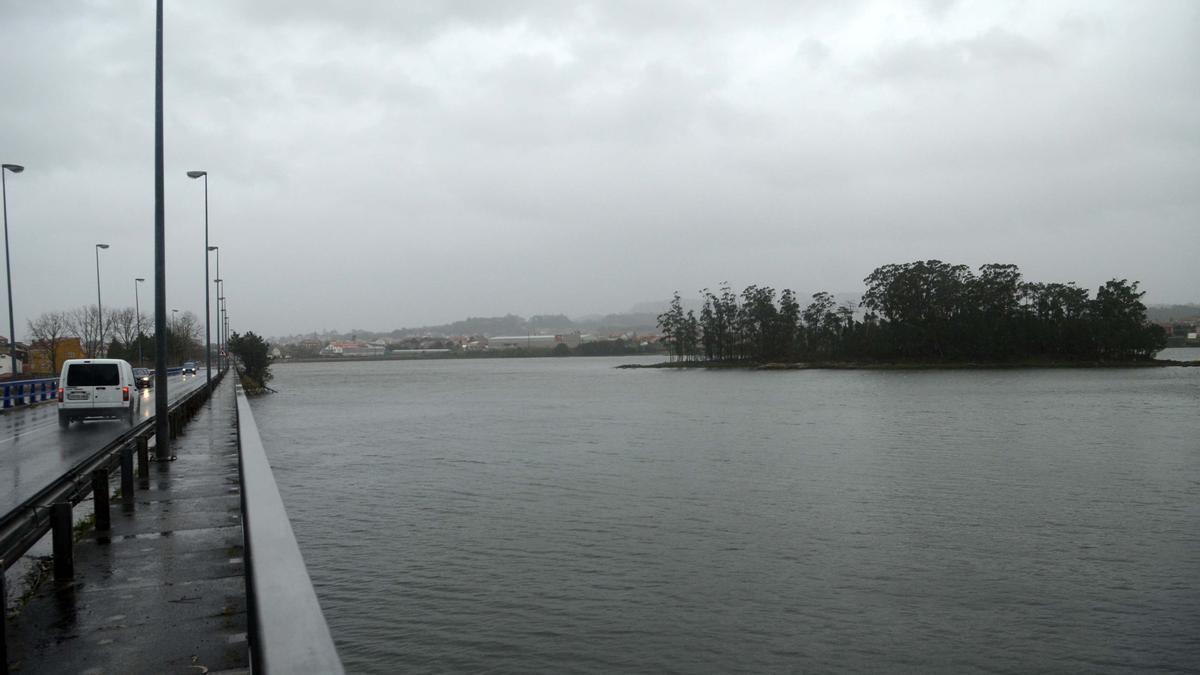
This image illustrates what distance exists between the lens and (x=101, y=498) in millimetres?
10570

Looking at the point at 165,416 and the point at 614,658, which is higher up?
the point at 165,416

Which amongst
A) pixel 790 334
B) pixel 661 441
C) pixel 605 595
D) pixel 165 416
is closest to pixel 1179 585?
pixel 605 595

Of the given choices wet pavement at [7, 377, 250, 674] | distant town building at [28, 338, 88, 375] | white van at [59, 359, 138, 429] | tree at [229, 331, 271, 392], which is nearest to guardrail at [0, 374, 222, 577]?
wet pavement at [7, 377, 250, 674]

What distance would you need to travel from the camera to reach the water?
38.0 ft

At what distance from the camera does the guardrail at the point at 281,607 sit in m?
3.48

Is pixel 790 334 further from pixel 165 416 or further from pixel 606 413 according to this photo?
pixel 165 416

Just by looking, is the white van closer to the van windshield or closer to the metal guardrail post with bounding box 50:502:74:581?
the van windshield

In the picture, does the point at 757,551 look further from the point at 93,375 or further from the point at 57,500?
the point at 93,375

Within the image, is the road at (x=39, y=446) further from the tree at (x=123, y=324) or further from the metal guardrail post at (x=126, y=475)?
the tree at (x=123, y=324)

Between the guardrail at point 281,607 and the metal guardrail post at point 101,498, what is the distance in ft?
17.9

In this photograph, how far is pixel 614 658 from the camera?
11.3 meters

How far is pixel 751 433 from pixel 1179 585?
2374cm

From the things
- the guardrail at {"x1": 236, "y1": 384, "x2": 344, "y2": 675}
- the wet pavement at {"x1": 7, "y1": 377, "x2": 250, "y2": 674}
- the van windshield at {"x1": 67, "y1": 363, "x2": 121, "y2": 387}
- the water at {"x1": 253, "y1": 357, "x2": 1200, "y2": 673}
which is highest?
the van windshield at {"x1": 67, "y1": 363, "x2": 121, "y2": 387}

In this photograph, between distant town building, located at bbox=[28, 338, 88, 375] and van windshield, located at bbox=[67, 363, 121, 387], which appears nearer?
van windshield, located at bbox=[67, 363, 121, 387]
